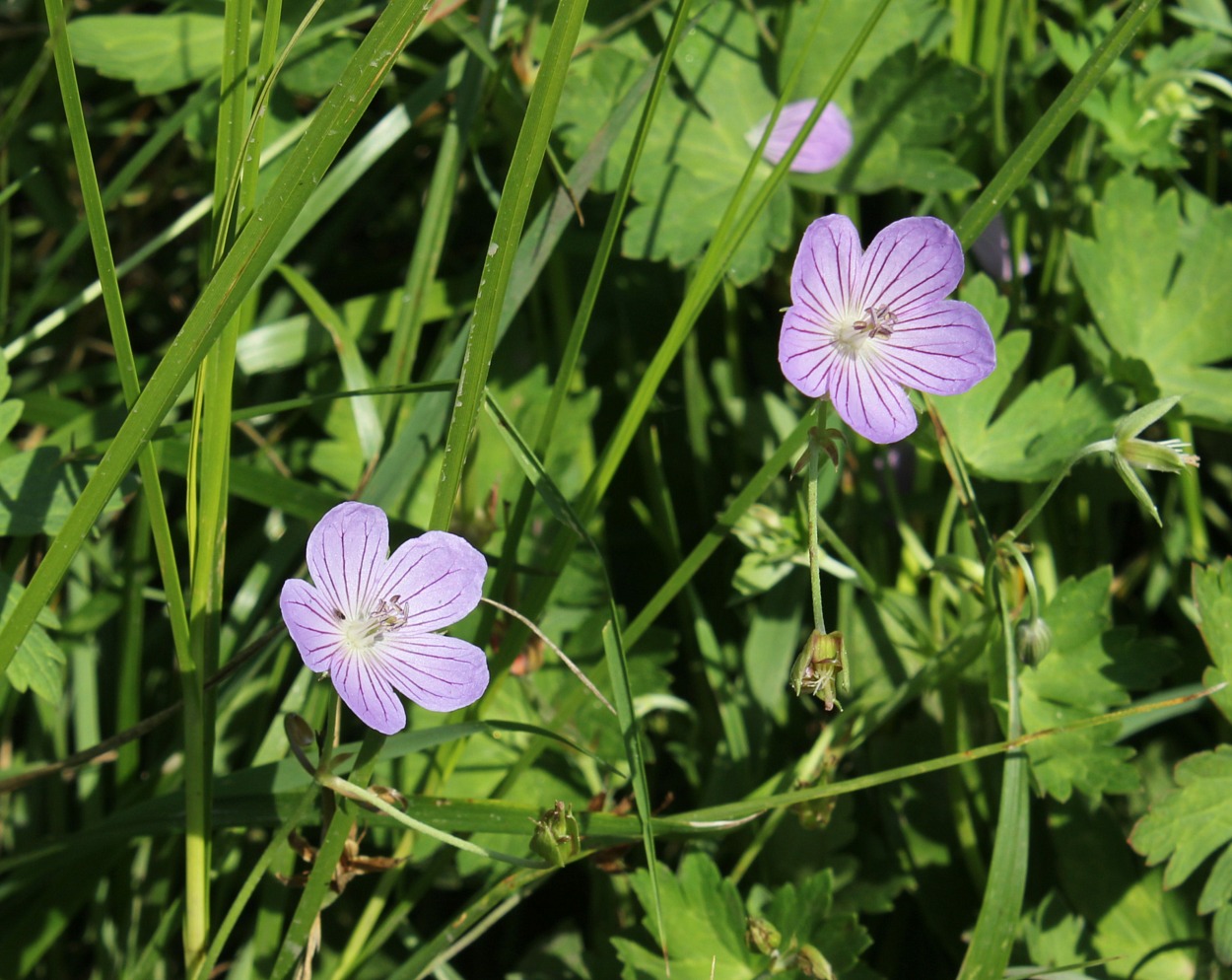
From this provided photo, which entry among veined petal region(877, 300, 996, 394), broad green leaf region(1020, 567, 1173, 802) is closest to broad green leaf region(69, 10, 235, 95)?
veined petal region(877, 300, 996, 394)

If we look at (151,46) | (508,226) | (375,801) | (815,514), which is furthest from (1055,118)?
(151,46)

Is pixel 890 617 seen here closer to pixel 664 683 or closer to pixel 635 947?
pixel 664 683

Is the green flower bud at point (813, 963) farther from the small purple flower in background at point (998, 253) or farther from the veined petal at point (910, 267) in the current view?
the small purple flower in background at point (998, 253)

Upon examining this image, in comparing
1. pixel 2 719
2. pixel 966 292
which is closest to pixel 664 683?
pixel 966 292

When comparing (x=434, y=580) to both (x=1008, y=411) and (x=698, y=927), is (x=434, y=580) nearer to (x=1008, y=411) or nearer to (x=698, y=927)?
(x=698, y=927)

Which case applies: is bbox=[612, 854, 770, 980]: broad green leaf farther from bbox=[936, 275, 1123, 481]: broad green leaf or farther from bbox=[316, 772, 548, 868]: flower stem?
bbox=[936, 275, 1123, 481]: broad green leaf

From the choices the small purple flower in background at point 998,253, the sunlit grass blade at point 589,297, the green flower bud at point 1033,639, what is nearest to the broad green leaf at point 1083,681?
the green flower bud at point 1033,639
